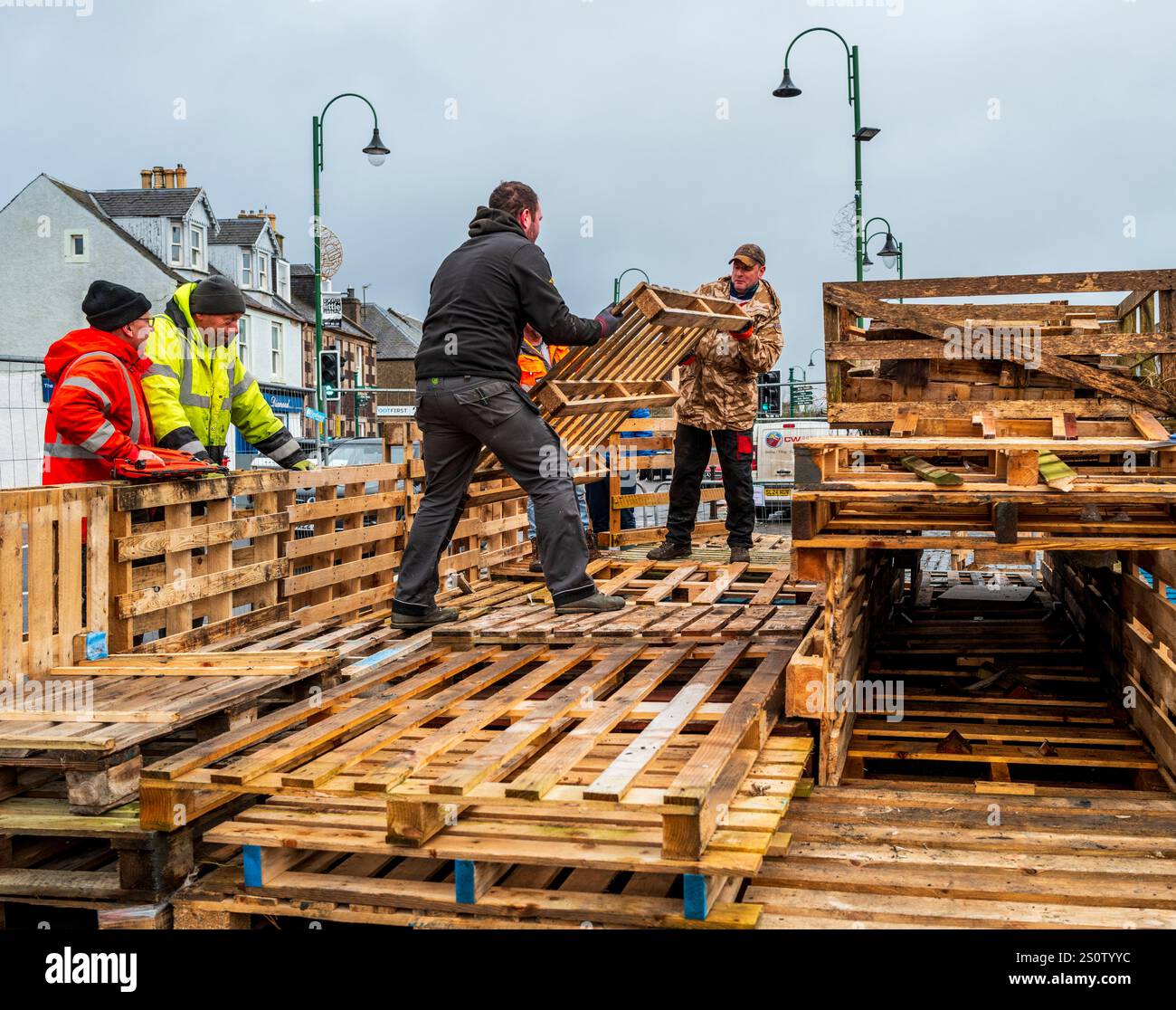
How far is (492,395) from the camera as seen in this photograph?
6.41 m

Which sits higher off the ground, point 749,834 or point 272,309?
point 272,309

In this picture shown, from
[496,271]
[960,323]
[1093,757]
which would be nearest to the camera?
[1093,757]

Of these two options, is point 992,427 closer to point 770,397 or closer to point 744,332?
point 744,332

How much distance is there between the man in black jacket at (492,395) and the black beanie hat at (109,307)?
1541mm

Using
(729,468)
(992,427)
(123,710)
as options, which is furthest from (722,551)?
(123,710)

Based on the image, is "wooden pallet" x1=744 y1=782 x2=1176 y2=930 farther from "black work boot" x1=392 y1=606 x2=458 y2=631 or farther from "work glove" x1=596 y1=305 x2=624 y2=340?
"work glove" x1=596 y1=305 x2=624 y2=340

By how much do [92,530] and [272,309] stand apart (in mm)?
41944

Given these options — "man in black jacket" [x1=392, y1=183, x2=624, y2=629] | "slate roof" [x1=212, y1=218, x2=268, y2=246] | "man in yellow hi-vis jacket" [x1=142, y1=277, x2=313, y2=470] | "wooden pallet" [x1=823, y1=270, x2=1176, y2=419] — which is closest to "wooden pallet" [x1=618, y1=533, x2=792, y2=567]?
"wooden pallet" [x1=823, y1=270, x2=1176, y2=419]

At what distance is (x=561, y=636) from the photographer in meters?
6.54

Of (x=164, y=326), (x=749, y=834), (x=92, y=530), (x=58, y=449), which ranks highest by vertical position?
(x=164, y=326)

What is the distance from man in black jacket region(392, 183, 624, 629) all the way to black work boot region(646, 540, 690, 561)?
3.11 m
